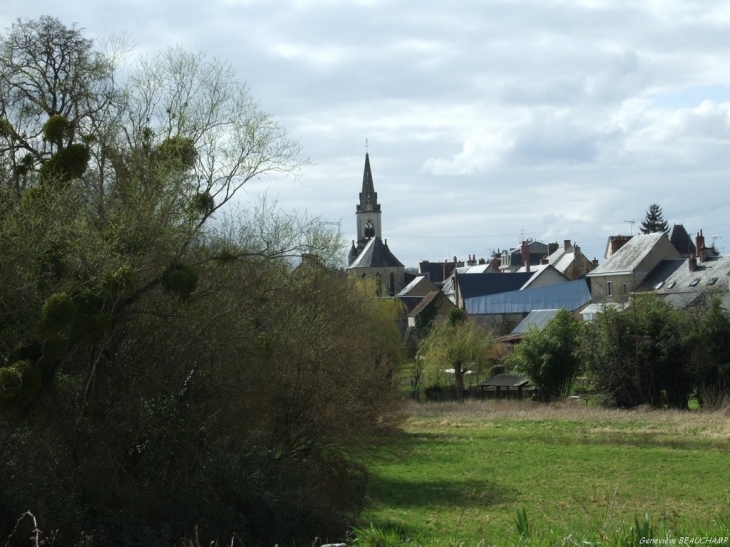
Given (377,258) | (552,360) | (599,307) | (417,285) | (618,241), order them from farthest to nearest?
(377,258) < (417,285) < (618,241) < (599,307) < (552,360)

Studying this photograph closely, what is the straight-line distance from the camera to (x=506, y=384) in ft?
165

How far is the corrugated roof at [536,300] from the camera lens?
70.1m

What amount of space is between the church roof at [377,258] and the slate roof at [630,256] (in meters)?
47.8

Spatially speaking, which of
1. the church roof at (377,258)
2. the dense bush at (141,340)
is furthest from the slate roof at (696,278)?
the church roof at (377,258)

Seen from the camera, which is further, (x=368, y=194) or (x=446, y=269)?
(x=368, y=194)

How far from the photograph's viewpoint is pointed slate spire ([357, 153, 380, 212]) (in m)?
142

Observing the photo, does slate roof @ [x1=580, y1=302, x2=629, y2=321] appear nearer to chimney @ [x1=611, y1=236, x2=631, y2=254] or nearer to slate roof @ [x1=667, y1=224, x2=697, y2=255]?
chimney @ [x1=611, y1=236, x2=631, y2=254]

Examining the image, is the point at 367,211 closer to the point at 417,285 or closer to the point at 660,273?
the point at 417,285

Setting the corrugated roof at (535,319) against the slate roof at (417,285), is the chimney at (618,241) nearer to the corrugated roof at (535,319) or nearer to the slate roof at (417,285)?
the corrugated roof at (535,319)

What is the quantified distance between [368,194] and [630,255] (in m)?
81.6

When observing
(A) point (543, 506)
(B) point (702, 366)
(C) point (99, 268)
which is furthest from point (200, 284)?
(B) point (702, 366)

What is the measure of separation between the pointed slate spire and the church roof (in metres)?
28.5

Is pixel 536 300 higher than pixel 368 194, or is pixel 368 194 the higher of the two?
pixel 368 194

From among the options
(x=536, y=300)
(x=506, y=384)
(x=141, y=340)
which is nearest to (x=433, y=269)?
(x=536, y=300)
